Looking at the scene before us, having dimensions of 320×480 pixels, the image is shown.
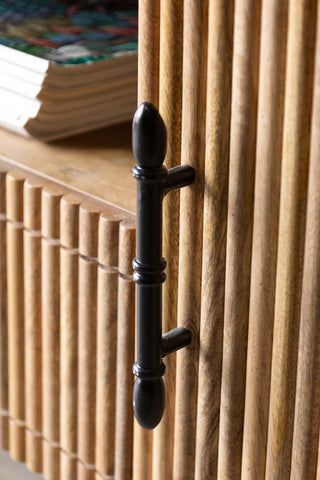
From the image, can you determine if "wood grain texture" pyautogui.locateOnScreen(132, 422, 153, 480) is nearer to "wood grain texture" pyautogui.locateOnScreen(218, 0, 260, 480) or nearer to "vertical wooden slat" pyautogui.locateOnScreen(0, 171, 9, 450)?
"wood grain texture" pyautogui.locateOnScreen(218, 0, 260, 480)

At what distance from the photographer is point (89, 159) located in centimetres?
92

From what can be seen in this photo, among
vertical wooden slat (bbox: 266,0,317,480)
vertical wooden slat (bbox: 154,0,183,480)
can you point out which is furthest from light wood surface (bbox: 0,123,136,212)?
vertical wooden slat (bbox: 266,0,317,480)

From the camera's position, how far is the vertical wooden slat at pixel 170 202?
607 millimetres

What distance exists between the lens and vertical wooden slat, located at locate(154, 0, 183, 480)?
607 mm

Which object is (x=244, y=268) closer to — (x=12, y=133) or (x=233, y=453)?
(x=233, y=453)

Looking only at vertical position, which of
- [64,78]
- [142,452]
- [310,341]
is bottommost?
[142,452]

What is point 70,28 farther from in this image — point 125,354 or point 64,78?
point 125,354

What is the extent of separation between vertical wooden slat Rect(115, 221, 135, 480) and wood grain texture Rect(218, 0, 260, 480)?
0.46 ft

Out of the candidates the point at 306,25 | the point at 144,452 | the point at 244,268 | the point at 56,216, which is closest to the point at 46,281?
the point at 56,216

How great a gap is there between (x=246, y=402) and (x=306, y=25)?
0.28 m

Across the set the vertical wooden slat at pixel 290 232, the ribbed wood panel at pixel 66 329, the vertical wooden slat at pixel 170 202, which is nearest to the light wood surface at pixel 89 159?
the ribbed wood panel at pixel 66 329

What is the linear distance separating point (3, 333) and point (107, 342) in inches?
7.6

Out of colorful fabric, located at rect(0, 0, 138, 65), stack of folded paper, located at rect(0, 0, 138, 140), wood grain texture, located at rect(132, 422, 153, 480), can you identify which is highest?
colorful fabric, located at rect(0, 0, 138, 65)

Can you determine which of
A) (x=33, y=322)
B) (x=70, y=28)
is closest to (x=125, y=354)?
(x=33, y=322)
